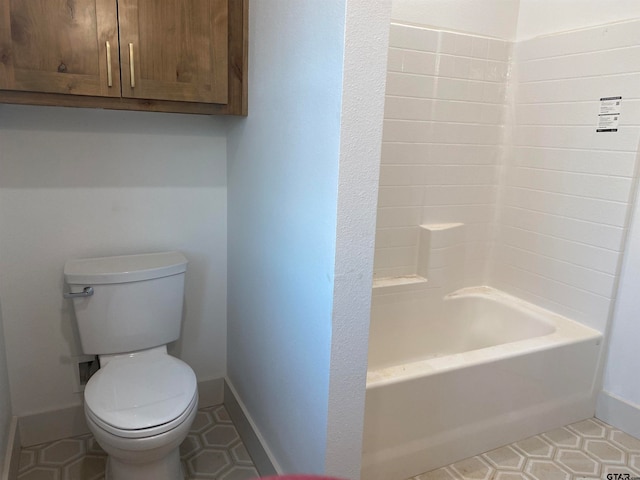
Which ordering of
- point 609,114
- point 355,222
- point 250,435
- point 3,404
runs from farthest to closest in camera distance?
point 609,114, point 250,435, point 3,404, point 355,222

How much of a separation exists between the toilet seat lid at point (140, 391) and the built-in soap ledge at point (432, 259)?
1.09 metres

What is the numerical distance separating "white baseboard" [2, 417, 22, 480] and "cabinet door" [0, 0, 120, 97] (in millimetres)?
1297

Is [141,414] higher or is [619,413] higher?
[141,414]

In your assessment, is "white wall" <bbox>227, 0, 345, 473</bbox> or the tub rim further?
the tub rim

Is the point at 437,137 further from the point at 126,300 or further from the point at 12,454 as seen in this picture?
the point at 12,454

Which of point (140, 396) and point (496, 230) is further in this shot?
point (496, 230)

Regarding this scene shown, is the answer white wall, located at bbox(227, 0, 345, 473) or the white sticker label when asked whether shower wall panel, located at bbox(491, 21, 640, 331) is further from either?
white wall, located at bbox(227, 0, 345, 473)

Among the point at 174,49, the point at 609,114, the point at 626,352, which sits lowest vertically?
the point at 626,352

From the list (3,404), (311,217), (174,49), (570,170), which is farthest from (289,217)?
(570,170)

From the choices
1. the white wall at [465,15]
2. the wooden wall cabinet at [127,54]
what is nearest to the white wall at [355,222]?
the wooden wall cabinet at [127,54]

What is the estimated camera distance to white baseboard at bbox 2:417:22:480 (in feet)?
5.38

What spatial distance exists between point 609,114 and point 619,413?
137cm

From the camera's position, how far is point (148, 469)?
1.55m

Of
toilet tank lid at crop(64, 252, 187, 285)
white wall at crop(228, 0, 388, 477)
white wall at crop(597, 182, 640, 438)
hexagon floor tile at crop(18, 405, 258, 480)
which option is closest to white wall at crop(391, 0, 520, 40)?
white wall at crop(228, 0, 388, 477)
